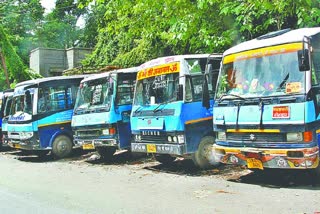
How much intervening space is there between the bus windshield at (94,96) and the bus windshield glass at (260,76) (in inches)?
168

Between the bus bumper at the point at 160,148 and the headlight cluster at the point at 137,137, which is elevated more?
the headlight cluster at the point at 137,137

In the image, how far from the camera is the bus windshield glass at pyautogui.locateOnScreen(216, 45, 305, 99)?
7.28 metres

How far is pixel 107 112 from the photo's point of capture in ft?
37.9

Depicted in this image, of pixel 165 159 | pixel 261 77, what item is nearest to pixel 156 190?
pixel 261 77

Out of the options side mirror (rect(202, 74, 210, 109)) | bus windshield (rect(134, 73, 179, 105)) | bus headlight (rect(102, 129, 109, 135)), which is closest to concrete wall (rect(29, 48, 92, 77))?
bus headlight (rect(102, 129, 109, 135))

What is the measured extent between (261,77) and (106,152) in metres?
6.70

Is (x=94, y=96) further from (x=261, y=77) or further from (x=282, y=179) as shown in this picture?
(x=282, y=179)

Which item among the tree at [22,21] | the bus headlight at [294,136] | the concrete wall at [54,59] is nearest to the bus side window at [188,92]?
the bus headlight at [294,136]

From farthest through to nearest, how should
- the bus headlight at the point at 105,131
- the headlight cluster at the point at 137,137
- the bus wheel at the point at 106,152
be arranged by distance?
the bus wheel at the point at 106,152 < the bus headlight at the point at 105,131 < the headlight cluster at the point at 137,137

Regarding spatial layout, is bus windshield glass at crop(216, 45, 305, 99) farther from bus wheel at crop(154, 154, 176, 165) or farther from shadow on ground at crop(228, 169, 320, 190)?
bus wheel at crop(154, 154, 176, 165)

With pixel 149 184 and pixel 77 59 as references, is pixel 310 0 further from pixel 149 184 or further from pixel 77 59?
pixel 77 59

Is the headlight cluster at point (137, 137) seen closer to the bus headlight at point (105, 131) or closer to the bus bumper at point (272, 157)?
the bus headlight at point (105, 131)

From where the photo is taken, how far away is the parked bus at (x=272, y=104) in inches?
276

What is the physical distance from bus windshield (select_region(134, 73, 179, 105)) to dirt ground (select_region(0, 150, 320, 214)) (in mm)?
1702
